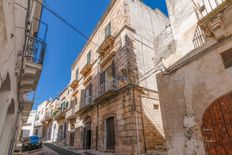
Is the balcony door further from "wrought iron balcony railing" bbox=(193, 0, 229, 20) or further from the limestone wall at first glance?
"wrought iron balcony railing" bbox=(193, 0, 229, 20)

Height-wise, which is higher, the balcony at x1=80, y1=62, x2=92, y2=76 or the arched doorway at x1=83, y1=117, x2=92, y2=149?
the balcony at x1=80, y1=62, x2=92, y2=76

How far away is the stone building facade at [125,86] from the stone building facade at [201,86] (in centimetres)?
158

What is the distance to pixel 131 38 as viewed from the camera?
10.5m

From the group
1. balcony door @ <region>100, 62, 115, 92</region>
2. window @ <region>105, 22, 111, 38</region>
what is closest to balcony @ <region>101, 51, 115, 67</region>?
balcony door @ <region>100, 62, 115, 92</region>

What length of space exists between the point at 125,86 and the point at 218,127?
5422 millimetres

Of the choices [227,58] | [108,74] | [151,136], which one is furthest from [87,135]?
[227,58]

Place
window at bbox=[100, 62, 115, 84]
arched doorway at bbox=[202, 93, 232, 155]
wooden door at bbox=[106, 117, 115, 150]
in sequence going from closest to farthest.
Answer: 1. arched doorway at bbox=[202, 93, 232, 155]
2. wooden door at bbox=[106, 117, 115, 150]
3. window at bbox=[100, 62, 115, 84]

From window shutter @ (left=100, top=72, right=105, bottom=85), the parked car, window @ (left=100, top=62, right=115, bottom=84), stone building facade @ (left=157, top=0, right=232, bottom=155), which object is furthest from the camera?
the parked car

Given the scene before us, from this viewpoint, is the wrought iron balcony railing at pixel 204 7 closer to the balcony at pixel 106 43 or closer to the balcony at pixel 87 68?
the balcony at pixel 106 43

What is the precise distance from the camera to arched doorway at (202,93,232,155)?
379 centimetres

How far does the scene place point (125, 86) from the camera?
348 inches

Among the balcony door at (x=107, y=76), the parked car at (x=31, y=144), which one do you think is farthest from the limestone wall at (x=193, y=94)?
the parked car at (x=31, y=144)

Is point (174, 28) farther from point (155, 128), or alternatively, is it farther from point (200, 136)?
point (155, 128)

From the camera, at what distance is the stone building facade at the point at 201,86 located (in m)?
3.99
